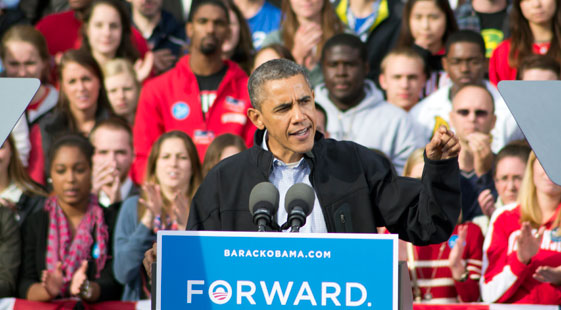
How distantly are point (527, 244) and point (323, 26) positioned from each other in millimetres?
2473

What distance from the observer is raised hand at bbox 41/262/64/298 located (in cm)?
605

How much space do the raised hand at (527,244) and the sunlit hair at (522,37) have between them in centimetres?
154

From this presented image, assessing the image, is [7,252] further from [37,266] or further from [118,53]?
[118,53]

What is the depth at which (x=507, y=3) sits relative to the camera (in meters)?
6.84

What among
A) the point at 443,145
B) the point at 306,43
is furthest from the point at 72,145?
the point at 443,145

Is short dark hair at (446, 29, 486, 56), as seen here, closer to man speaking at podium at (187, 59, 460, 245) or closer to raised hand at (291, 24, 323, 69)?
raised hand at (291, 24, 323, 69)

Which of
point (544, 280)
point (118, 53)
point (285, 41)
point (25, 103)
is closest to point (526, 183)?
point (544, 280)

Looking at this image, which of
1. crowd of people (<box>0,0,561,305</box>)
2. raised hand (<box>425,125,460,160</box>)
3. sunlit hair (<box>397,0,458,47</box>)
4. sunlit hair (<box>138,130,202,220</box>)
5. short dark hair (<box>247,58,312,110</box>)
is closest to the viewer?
raised hand (<box>425,125,460,160</box>)

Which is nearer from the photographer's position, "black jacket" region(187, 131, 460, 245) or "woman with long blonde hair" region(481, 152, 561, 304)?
"black jacket" region(187, 131, 460, 245)

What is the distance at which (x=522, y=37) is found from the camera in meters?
6.61

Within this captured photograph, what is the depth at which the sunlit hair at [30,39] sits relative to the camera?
689 centimetres

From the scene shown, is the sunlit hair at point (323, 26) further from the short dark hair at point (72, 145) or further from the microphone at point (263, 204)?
the microphone at point (263, 204)

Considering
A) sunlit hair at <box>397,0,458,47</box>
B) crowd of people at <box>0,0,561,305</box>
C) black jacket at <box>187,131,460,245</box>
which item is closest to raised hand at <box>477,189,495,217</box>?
crowd of people at <box>0,0,561,305</box>

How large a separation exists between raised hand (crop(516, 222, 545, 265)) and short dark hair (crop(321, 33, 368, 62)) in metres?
1.91
